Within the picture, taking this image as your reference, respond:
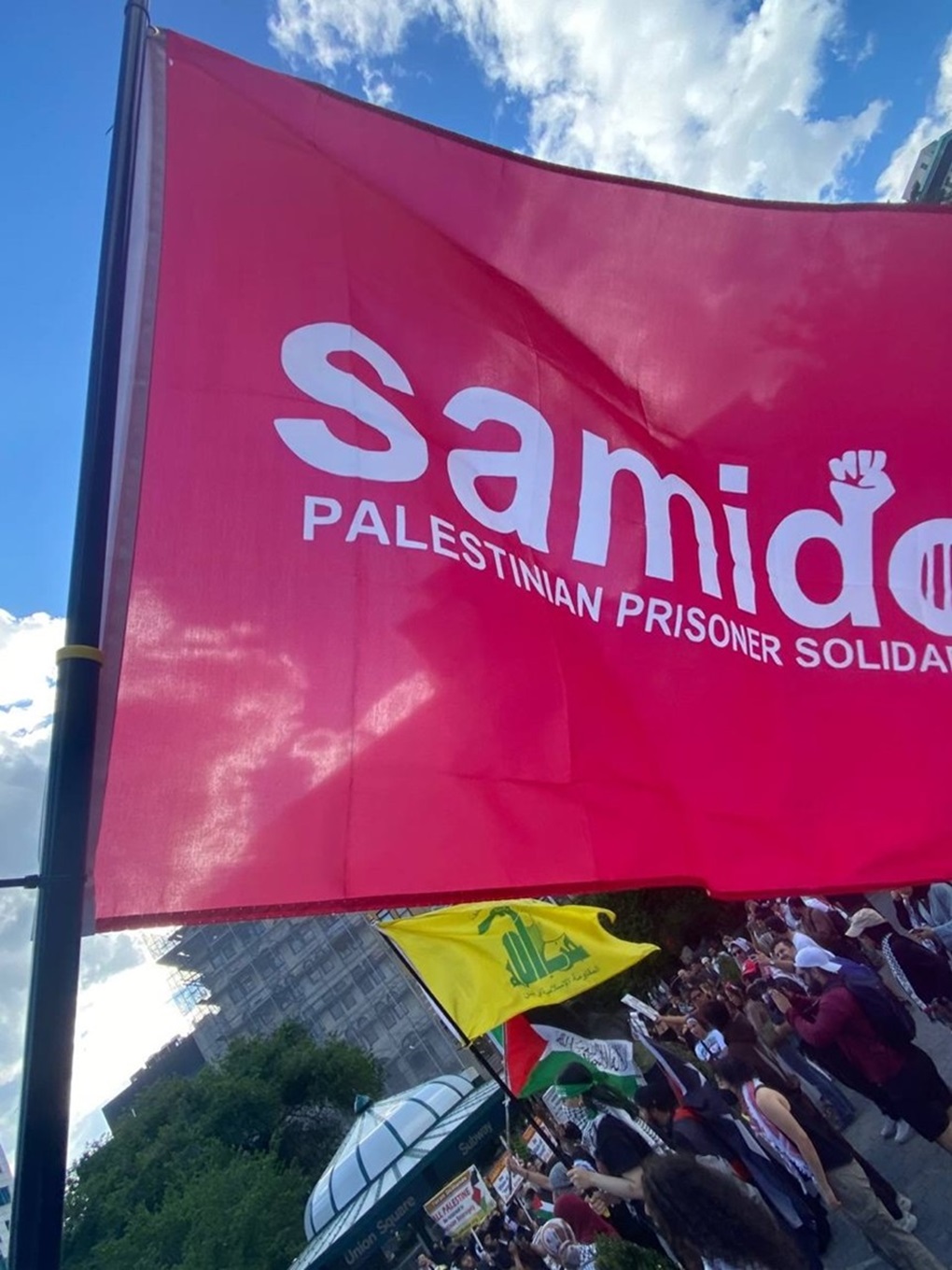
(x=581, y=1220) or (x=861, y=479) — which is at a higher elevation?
(x=861, y=479)

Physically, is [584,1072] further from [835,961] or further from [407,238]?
[407,238]

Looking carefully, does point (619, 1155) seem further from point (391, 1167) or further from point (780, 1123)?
point (391, 1167)

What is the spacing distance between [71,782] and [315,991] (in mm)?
80963

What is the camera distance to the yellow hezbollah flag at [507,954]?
28.6 feet

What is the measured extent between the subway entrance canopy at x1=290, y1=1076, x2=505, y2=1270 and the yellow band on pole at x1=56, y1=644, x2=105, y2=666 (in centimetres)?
1771

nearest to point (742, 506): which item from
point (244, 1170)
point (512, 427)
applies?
point (512, 427)

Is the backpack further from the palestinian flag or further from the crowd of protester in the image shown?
the palestinian flag

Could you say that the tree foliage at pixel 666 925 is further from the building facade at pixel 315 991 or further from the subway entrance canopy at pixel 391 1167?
the building facade at pixel 315 991

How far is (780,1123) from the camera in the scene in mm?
6309

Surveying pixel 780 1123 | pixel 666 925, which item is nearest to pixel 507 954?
pixel 780 1123

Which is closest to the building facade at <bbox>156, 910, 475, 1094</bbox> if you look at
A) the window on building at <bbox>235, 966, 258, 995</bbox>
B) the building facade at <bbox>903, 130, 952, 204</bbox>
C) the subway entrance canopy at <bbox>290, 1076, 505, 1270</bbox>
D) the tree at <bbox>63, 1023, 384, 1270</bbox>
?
the window on building at <bbox>235, 966, 258, 995</bbox>

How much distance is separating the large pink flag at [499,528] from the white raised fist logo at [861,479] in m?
0.01

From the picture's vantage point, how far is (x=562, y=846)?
118 inches

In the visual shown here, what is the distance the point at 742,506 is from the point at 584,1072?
6875 mm
